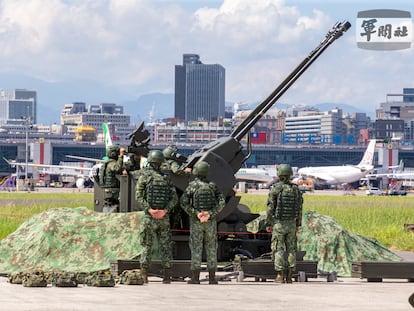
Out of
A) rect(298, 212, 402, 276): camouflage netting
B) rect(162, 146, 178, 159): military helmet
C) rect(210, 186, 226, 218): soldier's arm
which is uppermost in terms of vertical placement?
rect(162, 146, 178, 159): military helmet

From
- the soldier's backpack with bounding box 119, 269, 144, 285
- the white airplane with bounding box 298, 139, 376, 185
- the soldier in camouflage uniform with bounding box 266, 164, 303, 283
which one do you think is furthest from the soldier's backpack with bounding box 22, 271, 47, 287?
the white airplane with bounding box 298, 139, 376, 185

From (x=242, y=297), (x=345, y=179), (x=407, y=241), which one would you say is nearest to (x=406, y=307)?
(x=242, y=297)

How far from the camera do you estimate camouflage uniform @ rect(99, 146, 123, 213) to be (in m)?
24.5

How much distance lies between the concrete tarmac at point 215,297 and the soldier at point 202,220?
0.35m

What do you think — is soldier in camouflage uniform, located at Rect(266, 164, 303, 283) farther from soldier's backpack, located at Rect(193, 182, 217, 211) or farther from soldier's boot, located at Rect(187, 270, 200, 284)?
soldier's boot, located at Rect(187, 270, 200, 284)

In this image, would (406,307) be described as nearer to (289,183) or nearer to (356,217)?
(289,183)

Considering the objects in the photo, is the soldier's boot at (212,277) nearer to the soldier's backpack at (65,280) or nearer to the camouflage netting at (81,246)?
the camouflage netting at (81,246)

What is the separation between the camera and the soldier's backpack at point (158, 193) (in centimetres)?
1975

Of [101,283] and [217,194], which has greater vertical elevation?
[217,194]

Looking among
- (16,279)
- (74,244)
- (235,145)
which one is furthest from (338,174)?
(16,279)

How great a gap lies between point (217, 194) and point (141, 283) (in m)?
1.83

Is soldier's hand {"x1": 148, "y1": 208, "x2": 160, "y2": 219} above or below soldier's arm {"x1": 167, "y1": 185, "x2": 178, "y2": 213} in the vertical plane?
below

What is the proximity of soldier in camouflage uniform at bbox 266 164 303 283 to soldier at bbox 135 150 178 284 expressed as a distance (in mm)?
1635

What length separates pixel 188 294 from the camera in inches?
689
